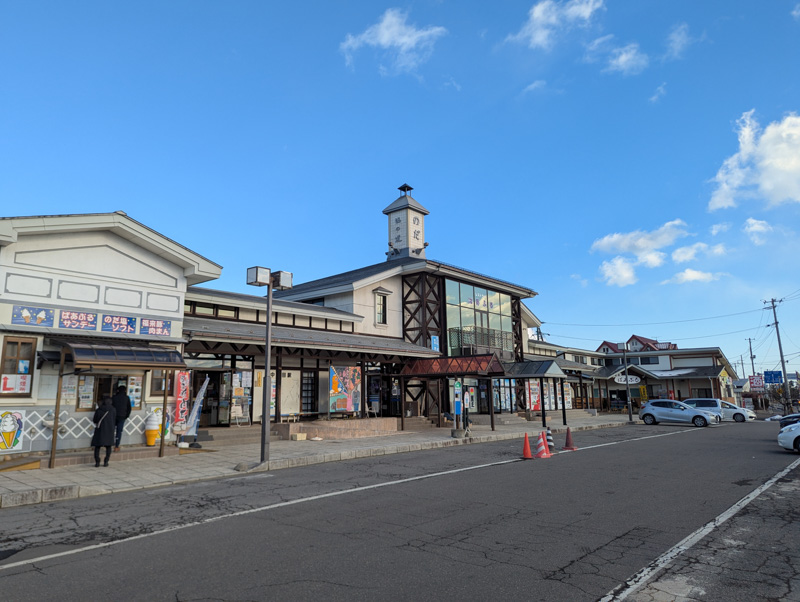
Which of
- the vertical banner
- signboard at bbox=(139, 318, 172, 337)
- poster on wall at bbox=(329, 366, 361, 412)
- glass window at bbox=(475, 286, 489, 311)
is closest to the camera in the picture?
signboard at bbox=(139, 318, 172, 337)

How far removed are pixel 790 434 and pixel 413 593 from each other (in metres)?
16.6

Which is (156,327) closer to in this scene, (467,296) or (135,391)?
(135,391)

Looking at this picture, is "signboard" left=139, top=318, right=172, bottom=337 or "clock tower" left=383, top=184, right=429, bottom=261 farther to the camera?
"clock tower" left=383, top=184, right=429, bottom=261

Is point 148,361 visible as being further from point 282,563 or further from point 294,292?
point 294,292

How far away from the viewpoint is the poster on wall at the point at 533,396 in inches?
1511

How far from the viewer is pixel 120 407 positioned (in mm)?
13977

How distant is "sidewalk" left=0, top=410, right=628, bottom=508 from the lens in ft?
33.1

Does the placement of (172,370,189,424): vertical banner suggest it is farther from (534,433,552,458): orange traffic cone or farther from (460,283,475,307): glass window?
(460,283,475,307): glass window

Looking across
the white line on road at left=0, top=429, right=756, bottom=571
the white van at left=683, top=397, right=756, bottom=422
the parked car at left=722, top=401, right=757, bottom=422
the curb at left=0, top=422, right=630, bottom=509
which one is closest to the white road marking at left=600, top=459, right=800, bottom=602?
the white line on road at left=0, top=429, right=756, bottom=571

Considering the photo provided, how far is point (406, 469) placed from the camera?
13.2 metres

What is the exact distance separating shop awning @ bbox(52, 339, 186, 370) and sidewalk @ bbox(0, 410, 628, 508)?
2.51 metres

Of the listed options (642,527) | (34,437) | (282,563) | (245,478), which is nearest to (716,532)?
(642,527)

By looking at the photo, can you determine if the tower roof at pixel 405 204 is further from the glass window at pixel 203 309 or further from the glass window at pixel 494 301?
the glass window at pixel 203 309

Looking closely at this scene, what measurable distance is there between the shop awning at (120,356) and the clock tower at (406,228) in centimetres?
2228
